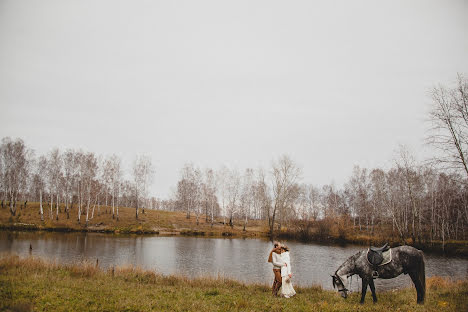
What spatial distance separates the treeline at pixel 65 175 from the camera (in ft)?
163

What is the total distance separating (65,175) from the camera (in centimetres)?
5641

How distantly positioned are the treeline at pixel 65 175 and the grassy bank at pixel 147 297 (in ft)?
140

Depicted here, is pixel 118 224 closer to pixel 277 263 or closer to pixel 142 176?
pixel 142 176

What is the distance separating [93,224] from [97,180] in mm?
11101

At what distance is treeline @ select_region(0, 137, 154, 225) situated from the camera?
49.8 meters

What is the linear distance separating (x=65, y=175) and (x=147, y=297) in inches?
2261

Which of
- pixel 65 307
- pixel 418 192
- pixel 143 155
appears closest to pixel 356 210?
pixel 418 192

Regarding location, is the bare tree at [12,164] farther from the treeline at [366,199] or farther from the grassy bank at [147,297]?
the grassy bank at [147,297]

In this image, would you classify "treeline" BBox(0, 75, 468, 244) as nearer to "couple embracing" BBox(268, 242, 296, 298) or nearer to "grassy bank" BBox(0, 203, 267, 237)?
"grassy bank" BBox(0, 203, 267, 237)

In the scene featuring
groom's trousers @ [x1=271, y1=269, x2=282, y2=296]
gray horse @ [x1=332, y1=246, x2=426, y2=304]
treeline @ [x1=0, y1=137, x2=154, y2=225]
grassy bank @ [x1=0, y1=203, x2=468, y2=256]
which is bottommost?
grassy bank @ [x1=0, y1=203, x2=468, y2=256]

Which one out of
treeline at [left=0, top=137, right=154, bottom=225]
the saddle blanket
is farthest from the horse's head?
treeline at [left=0, top=137, right=154, bottom=225]

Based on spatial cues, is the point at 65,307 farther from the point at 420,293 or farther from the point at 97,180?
the point at 97,180

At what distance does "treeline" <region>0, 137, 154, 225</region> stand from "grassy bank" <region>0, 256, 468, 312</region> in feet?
140

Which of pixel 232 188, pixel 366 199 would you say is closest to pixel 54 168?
pixel 232 188
